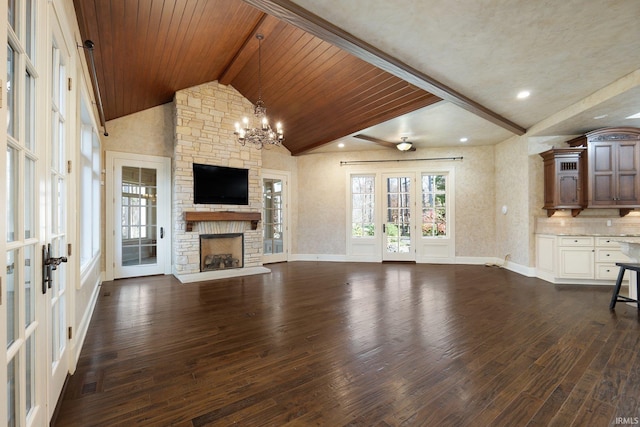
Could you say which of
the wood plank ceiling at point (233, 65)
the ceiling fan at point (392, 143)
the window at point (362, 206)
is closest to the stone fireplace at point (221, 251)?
the wood plank ceiling at point (233, 65)

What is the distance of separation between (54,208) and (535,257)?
7.08m

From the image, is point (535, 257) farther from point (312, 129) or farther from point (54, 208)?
point (54, 208)

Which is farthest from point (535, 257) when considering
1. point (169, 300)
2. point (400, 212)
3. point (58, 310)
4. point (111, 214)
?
point (111, 214)

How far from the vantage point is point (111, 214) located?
519 centimetres

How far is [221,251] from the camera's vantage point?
5828mm

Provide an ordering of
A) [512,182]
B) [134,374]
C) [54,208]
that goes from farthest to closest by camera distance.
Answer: [512,182] → [134,374] → [54,208]

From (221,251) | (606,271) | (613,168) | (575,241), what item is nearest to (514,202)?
(575,241)

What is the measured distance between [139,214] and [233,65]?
10.8 ft

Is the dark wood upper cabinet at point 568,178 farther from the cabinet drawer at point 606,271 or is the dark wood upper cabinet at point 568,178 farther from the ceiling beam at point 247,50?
the ceiling beam at point 247,50

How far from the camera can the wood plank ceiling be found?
313cm

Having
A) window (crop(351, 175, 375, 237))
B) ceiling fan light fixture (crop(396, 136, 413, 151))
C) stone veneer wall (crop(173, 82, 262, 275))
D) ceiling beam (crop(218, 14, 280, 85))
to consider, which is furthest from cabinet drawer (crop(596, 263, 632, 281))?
ceiling beam (crop(218, 14, 280, 85))

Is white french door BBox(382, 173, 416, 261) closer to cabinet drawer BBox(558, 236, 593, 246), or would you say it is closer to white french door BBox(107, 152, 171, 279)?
cabinet drawer BBox(558, 236, 593, 246)

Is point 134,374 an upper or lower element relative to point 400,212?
lower

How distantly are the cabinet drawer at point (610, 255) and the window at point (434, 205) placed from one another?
9.34 feet
